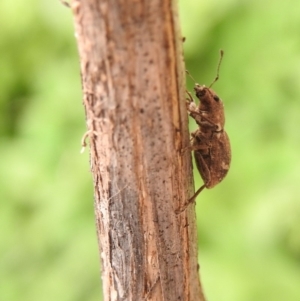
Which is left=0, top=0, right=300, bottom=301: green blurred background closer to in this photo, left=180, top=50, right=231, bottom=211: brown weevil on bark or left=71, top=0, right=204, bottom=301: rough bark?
left=180, top=50, right=231, bottom=211: brown weevil on bark

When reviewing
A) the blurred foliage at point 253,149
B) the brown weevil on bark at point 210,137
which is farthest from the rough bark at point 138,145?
the blurred foliage at point 253,149

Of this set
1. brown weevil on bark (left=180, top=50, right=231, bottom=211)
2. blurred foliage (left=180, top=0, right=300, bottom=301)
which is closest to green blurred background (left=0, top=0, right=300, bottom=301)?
blurred foliage (left=180, top=0, right=300, bottom=301)

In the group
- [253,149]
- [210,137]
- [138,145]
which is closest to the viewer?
[138,145]

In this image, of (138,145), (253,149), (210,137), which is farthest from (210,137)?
(253,149)

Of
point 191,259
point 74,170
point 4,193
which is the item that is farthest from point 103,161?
point 4,193

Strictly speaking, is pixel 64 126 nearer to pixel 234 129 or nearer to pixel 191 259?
pixel 234 129

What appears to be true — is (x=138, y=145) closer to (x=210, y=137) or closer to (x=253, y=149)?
(x=210, y=137)
